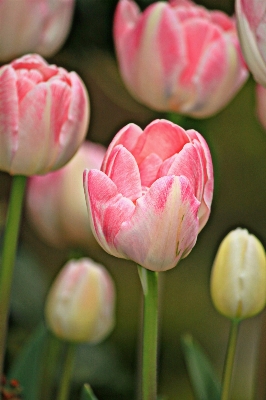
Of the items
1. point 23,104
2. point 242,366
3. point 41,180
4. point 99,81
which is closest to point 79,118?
point 23,104

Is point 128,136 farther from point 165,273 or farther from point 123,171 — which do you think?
point 165,273

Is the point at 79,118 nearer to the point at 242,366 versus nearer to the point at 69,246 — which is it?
the point at 69,246

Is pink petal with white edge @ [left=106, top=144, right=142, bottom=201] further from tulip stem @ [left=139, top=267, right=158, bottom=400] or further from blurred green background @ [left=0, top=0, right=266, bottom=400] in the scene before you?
blurred green background @ [left=0, top=0, right=266, bottom=400]

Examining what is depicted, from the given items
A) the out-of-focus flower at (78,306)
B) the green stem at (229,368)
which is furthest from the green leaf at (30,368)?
the green stem at (229,368)

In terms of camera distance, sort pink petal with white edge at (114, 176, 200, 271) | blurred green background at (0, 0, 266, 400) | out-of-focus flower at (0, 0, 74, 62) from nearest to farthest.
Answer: pink petal with white edge at (114, 176, 200, 271) → out-of-focus flower at (0, 0, 74, 62) → blurred green background at (0, 0, 266, 400)

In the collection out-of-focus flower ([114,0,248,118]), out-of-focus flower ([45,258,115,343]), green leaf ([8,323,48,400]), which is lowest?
green leaf ([8,323,48,400])

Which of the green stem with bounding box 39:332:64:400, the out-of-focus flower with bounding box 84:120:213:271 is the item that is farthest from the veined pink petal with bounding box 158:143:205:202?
the green stem with bounding box 39:332:64:400
